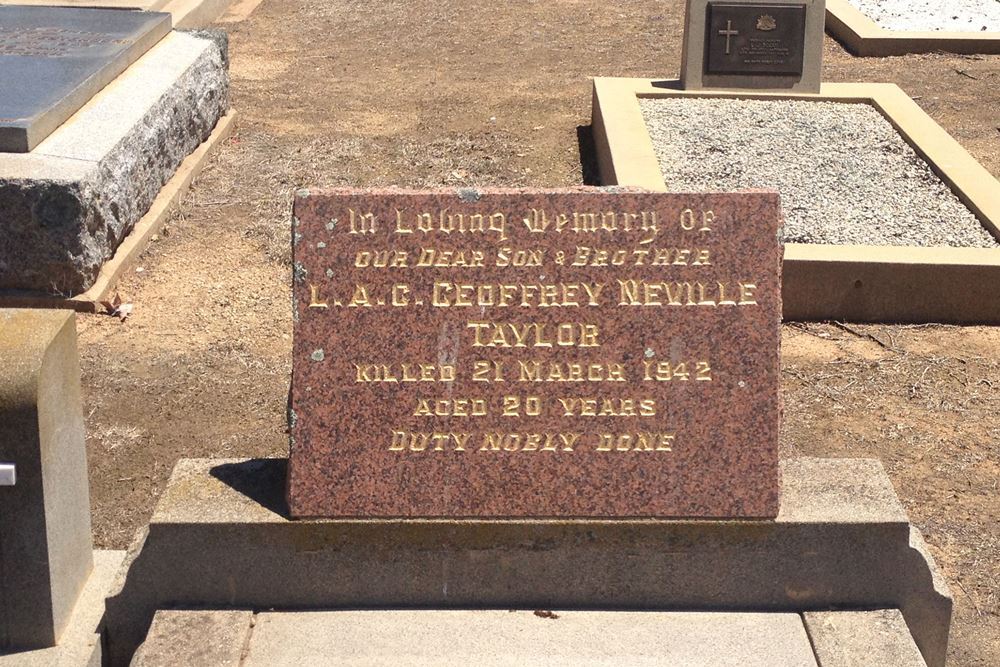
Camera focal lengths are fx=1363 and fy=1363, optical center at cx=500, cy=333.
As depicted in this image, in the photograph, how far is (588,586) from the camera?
3850mm

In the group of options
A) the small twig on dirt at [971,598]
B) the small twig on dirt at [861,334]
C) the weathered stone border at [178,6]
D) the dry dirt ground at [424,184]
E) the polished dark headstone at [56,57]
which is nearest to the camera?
the small twig on dirt at [971,598]

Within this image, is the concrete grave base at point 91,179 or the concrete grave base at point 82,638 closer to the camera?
the concrete grave base at point 82,638

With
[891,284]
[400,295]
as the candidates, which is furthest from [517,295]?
[891,284]

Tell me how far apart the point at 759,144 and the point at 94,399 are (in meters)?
4.39

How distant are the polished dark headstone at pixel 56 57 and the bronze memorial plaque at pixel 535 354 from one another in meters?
3.21

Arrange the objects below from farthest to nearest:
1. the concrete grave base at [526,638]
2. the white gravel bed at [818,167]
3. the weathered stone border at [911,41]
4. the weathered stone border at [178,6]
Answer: the weathered stone border at [911,41]
the weathered stone border at [178,6]
the white gravel bed at [818,167]
the concrete grave base at [526,638]

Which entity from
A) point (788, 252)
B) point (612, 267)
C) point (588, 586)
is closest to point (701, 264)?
point (612, 267)

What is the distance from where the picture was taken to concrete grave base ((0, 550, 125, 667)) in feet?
12.2

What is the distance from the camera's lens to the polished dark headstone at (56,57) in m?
6.43

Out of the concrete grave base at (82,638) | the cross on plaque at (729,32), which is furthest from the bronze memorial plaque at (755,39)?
the concrete grave base at (82,638)

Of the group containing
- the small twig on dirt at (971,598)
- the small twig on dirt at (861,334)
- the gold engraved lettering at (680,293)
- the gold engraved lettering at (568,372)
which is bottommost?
the small twig on dirt at (971,598)

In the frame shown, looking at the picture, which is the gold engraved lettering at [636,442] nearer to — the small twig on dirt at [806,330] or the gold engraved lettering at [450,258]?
the gold engraved lettering at [450,258]

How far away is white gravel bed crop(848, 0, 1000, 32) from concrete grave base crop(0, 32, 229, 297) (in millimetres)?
6951

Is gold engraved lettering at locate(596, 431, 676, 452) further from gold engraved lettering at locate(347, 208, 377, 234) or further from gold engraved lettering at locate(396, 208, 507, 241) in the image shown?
gold engraved lettering at locate(347, 208, 377, 234)
